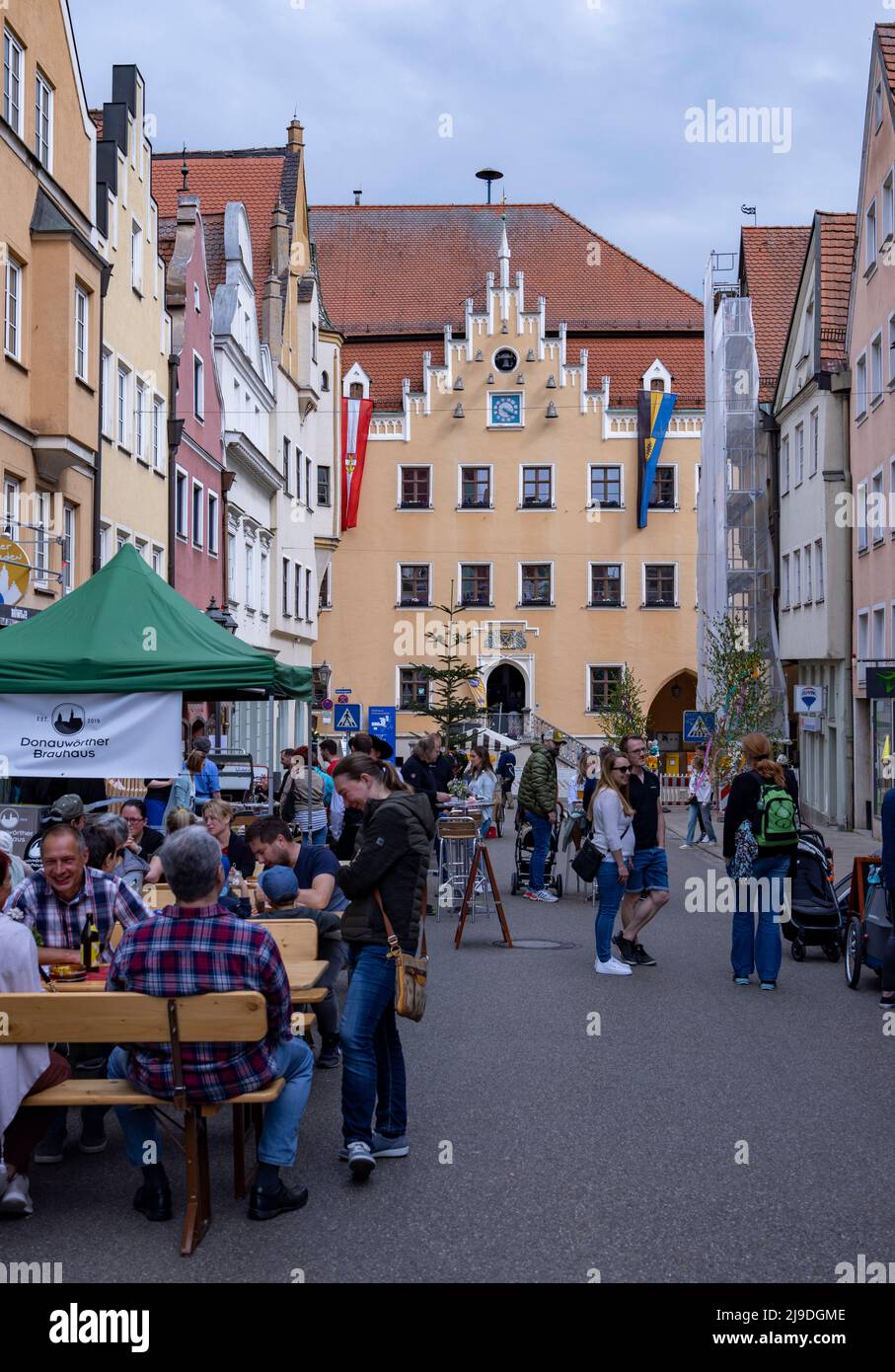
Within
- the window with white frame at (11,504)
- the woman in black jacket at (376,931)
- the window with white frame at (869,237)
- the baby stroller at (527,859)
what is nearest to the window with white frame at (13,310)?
the window with white frame at (11,504)

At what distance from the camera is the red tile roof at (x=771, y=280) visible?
4578cm

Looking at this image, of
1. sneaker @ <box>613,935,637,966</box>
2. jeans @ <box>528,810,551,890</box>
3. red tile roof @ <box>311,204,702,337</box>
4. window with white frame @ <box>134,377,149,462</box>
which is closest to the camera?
sneaker @ <box>613,935,637,966</box>

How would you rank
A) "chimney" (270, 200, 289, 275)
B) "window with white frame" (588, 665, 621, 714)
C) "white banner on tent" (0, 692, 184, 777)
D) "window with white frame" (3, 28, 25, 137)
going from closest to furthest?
"white banner on tent" (0, 692, 184, 777) < "window with white frame" (3, 28, 25, 137) < "chimney" (270, 200, 289, 275) < "window with white frame" (588, 665, 621, 714)

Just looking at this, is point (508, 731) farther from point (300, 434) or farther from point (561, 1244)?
point (561, 1244)

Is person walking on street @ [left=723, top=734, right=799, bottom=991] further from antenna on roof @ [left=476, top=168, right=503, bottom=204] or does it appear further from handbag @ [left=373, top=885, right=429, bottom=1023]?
antenna on roof @ [left=476, top=168, right=503, bottom=204]

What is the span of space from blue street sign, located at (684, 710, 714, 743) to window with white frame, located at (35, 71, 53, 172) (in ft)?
48.2

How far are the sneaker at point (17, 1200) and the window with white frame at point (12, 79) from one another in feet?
54.1

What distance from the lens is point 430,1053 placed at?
9.01 metres

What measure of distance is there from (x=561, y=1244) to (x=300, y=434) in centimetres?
4378

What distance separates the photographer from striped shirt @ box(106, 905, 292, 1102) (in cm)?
575

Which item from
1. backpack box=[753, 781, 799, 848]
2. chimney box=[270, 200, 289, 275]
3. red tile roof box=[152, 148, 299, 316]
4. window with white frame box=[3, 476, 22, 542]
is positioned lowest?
backpack box=[753, 781, 799, 848]

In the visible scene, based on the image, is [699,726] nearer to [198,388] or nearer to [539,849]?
[539,849]

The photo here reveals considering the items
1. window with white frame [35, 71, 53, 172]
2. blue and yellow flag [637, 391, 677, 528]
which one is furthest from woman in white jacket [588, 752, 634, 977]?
blue and yellow flag [637, 391, 677, 528]

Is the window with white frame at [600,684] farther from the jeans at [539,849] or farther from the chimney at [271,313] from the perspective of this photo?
the jeans at [539,849]
